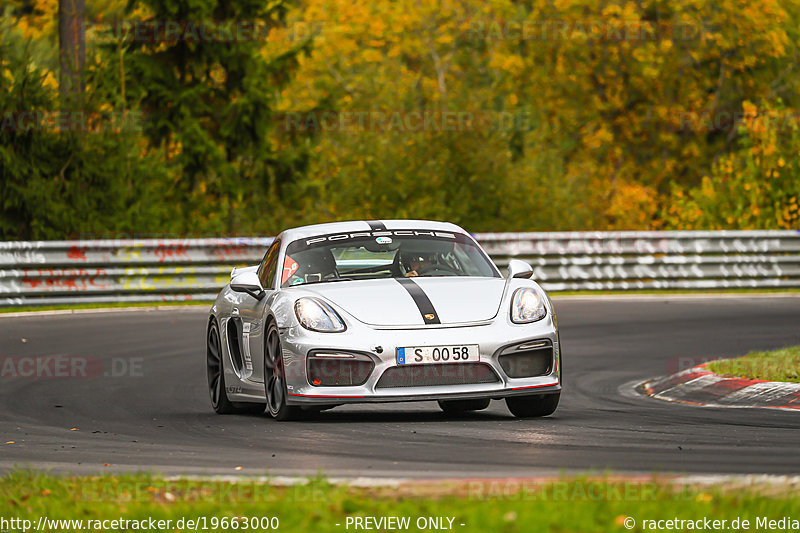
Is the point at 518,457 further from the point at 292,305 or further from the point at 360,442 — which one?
the point at 292,305

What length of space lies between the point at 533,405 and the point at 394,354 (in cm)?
129

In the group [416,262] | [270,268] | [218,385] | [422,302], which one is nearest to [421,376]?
[422,302]

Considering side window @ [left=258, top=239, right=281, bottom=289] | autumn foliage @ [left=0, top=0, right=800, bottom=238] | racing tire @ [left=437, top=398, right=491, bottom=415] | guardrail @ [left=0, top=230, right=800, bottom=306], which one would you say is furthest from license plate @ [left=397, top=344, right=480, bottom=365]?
autumn foliage @ [left=0, top=0, right=800, bottom=238]

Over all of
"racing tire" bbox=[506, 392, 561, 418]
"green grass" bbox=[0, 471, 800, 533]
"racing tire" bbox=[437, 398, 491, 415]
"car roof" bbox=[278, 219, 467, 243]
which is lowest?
"racing tire" bbox=[437, 398, 491, 415]

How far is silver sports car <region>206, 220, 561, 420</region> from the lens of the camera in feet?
32.3

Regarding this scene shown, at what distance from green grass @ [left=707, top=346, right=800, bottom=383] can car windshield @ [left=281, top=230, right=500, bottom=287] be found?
8.46ft

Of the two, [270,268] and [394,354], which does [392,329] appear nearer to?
[394,354]

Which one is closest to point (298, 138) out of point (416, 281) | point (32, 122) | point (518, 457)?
point (32, 122)

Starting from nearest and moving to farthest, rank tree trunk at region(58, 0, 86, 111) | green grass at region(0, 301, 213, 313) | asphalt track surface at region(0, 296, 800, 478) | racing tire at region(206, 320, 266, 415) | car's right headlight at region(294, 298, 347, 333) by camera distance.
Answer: asphalt track surface at region(0, 296, 800, 478) < car's right headlight at region(294, 298, 347, 333) < racing tire at region(206, 320, 266, 415) < green grass at region(0, 301, 213, 313) < tree trunk at region(58, 0, 86, 111)

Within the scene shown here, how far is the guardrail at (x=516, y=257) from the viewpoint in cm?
2391

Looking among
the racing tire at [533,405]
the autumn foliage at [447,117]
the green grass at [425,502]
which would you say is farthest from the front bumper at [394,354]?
the autumn foliage at [447,117]

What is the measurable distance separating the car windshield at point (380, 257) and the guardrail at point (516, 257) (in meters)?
13.2

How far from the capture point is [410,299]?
10117 mm

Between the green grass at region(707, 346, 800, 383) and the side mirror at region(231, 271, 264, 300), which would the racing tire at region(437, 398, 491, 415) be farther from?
the green grass at region(707, 346, 800, 383)
